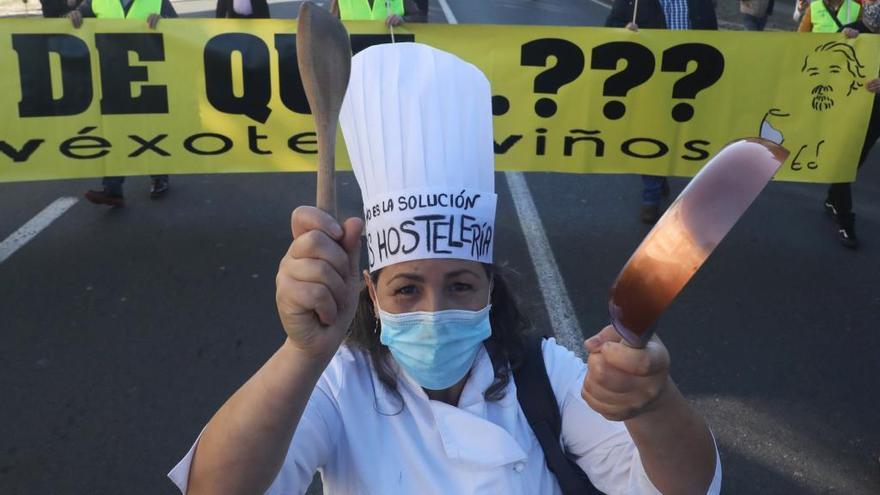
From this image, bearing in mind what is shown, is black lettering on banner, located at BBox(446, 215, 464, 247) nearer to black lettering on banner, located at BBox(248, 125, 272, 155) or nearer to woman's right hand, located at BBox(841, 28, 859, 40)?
black lettering on banner, located at BBox(248, 125, 272, 155)

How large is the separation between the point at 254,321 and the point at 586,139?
2696 mm

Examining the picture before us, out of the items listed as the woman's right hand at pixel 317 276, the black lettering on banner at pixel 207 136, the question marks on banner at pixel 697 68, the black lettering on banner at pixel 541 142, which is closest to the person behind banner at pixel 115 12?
the black lettering on banner at pixel 207 136

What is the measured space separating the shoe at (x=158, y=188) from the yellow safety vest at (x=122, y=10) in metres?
1.34

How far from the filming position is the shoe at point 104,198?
5922 mm

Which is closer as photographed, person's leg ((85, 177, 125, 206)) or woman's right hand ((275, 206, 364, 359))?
woman's right hand ((275, 206, 364, 359))

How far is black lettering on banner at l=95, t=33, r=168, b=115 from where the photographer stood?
17.1ft

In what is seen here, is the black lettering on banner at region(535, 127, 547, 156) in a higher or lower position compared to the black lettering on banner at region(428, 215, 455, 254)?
lower

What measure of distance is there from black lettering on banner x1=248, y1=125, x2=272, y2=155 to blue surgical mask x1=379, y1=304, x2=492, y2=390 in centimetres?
400

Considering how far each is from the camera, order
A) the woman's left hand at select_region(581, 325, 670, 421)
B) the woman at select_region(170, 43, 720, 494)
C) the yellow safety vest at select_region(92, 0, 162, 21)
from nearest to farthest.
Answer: the woman's left hand at select_region(581, 325, 670, 421) → the woman at select_region(170, 43, 720, 494) → the yellow safety vest at select_region(92, 0, 162, 21)

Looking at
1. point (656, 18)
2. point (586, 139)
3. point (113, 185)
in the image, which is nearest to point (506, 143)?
point (586, 139)

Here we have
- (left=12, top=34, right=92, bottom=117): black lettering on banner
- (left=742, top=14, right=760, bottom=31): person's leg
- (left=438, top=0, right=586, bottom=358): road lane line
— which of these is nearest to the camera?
(left=438, top=0, right=586, bottom=358): road lane line

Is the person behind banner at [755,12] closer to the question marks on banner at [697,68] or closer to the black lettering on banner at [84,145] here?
the question marks on banner at [697,68]

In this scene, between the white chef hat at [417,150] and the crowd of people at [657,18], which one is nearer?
the white chef hat at [417,150]

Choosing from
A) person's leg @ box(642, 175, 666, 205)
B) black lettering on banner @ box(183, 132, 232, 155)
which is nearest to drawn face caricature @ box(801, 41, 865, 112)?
person's leg @ box(642, 175, 666, 205)
